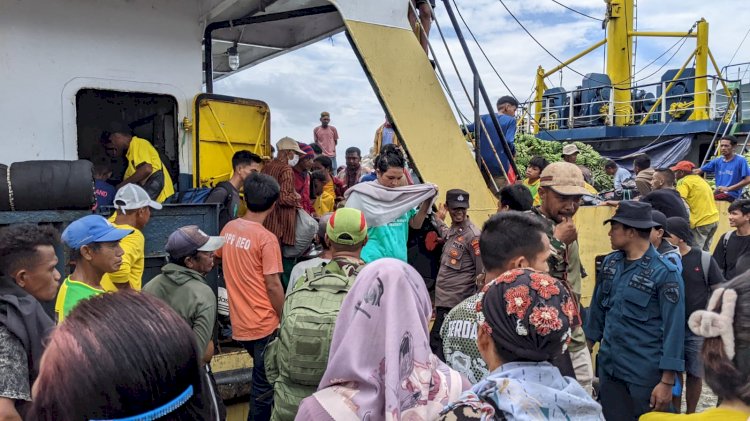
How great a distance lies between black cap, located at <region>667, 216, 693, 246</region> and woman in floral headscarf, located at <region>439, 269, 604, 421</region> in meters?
3.14

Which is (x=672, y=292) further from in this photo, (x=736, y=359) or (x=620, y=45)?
(x=620, y=45)

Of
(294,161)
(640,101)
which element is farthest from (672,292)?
(640,101)

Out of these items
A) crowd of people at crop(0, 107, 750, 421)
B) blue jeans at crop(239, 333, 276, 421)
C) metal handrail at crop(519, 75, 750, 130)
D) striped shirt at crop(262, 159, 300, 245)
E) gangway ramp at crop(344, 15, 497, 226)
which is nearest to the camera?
crowd of people at crop(0, 107, 750, 421)

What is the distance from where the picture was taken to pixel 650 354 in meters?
3.37

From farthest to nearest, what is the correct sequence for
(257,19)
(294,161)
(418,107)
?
1. (257,19)
2. (294,161)
3. (418,107)

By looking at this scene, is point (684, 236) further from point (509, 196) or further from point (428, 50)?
point (428, 50)

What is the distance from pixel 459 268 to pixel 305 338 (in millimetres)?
2252

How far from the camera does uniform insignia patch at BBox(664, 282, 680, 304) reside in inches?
129

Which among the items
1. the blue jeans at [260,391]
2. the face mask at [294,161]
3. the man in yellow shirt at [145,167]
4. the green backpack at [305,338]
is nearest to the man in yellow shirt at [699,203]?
the face mask at [294,161]

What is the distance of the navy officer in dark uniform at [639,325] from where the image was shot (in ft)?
10.8

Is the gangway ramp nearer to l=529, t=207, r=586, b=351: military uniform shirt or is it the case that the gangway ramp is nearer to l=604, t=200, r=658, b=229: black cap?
l=529, t=207, r=586, b=351: military uniform shirt

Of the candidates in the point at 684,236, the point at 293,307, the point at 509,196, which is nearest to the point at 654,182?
the point at 684,236

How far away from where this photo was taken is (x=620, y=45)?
→ 64.7ft

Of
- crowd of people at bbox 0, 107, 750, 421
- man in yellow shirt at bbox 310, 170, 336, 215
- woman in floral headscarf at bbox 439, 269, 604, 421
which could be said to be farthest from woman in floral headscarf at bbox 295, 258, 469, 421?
man in yellow shirt at bbox 310, 170, 336, 215
